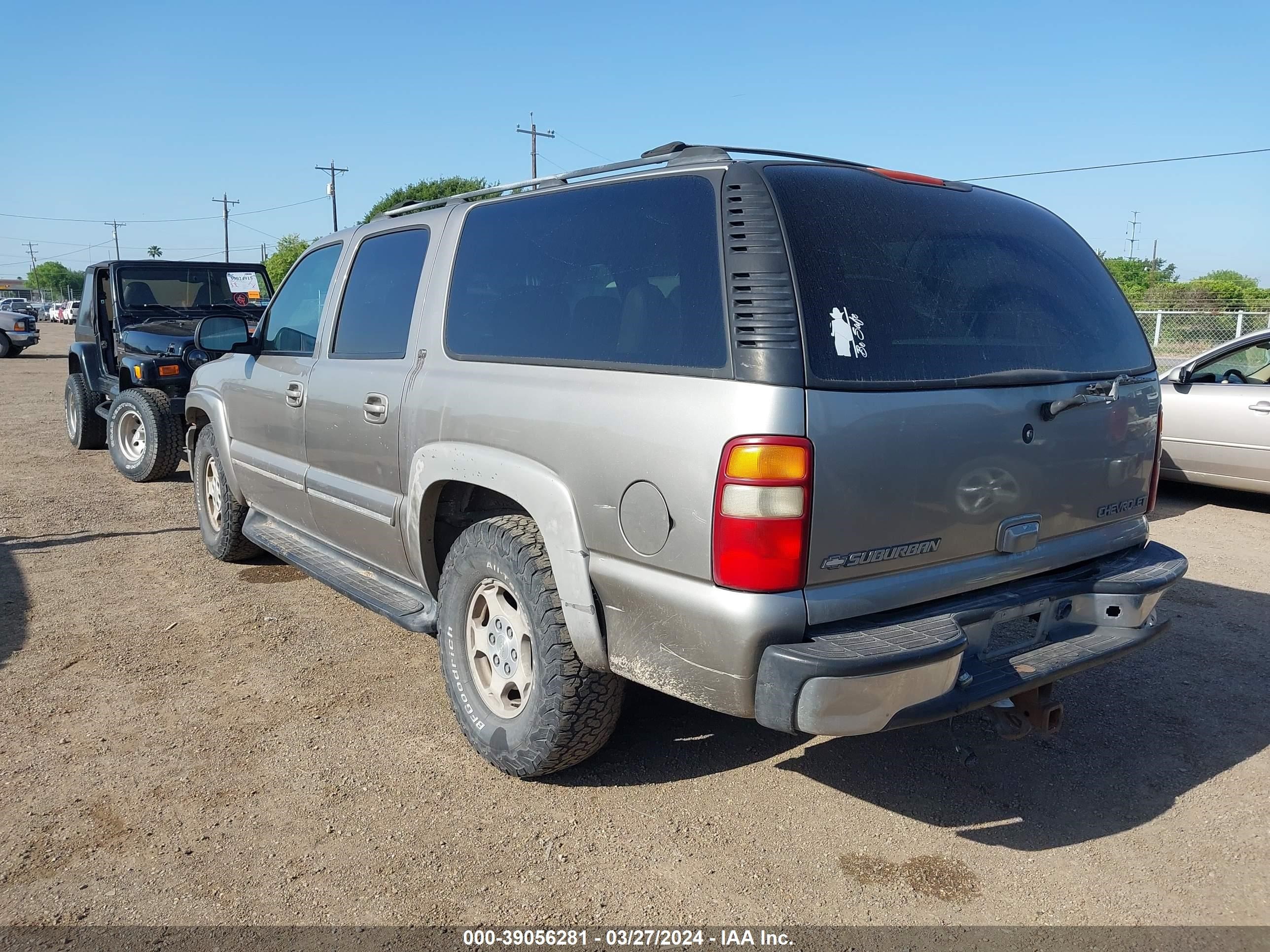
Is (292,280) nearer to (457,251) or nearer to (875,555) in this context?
(457,251)

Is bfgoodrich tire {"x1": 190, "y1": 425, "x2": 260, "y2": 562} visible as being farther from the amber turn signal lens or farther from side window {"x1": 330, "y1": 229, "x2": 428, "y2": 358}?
the amber turn signal lens

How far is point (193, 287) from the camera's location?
10.3 meters

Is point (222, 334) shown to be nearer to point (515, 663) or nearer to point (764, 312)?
point (515, 663)

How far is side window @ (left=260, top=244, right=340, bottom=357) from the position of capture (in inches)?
181

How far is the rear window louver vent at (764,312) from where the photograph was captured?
2451mm

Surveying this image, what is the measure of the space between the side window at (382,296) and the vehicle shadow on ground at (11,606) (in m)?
2.07

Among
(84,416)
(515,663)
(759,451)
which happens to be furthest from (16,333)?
(759,451)

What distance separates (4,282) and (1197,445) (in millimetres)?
149170

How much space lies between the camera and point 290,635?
469 centimetres

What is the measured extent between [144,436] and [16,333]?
81.6ft

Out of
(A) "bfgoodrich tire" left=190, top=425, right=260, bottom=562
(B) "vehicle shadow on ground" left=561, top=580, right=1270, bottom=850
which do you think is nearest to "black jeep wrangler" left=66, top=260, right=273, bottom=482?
(A) "bfgoodrich tire" left=190, top=425, right=260, bottom=562

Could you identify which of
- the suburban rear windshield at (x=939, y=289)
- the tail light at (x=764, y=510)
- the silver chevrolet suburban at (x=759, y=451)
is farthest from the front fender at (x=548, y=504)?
the suburban rear windshield at (x=939, y=289)

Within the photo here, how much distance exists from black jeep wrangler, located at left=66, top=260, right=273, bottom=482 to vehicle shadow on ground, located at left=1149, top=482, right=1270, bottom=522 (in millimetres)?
7724

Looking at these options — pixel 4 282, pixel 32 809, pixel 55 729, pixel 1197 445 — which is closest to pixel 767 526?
pixel 32 809
